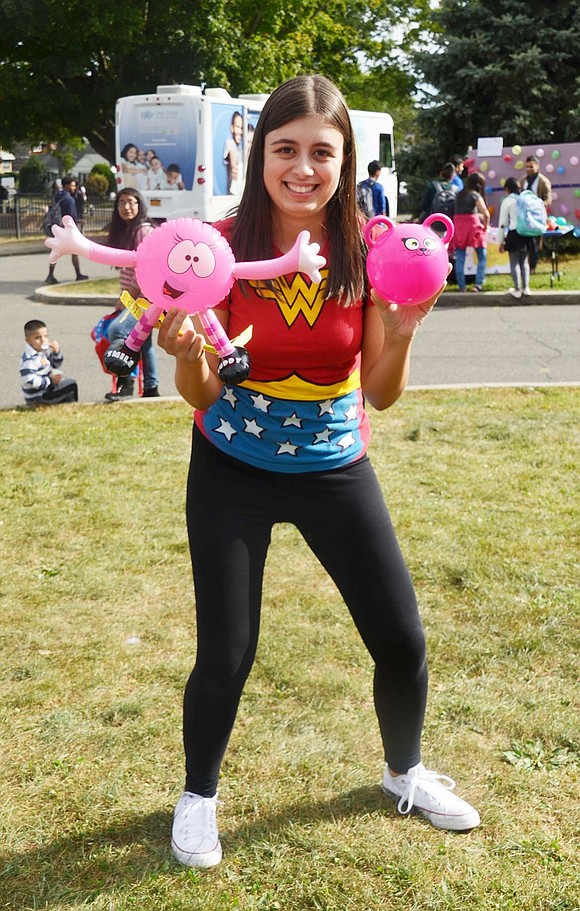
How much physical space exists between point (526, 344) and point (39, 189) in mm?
46410

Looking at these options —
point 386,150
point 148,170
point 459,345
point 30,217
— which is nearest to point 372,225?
point 459,345

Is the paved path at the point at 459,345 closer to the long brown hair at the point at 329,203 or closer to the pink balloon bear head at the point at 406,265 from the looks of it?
the long brown hair at the point at 329,203

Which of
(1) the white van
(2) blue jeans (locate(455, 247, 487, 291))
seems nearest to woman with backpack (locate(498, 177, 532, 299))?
(2) blue jeans (locate(455, 247, 487, 291))

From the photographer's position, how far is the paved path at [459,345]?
338 inches

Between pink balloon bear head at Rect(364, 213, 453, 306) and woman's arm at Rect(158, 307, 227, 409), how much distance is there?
39cm

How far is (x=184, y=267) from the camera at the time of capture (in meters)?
2.06

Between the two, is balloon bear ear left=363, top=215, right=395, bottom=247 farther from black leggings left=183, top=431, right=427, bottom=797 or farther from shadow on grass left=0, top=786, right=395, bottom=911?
shadow on grass left=0, top=786, right=395, bottom=911

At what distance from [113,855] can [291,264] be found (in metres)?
1.62

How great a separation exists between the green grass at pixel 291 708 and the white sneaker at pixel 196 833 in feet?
0.12

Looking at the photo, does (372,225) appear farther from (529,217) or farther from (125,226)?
(529,217)

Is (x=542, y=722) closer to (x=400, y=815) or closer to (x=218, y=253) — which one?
(x=400, y=815)

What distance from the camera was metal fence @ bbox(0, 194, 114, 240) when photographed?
3186 cm

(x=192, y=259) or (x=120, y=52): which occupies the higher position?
(x=120, y=52)

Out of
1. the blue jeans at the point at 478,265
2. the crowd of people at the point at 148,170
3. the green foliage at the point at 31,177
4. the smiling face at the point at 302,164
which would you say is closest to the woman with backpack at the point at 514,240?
the blue jeans at the point at 478,265
